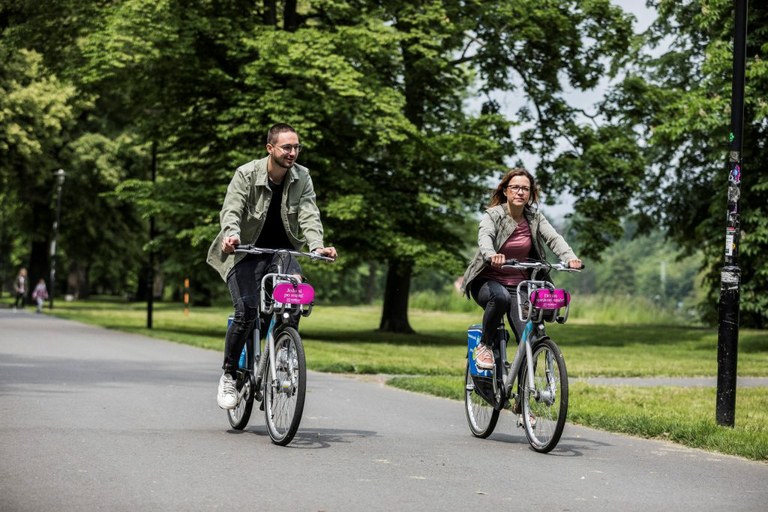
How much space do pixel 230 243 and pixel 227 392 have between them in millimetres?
1229

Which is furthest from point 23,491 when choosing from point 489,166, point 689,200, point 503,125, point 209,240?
point 689,200

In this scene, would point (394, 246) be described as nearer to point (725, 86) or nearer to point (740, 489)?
point (725, 86)

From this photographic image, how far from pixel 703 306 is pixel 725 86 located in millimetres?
18115

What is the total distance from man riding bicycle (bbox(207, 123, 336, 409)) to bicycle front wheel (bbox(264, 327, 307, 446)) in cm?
42

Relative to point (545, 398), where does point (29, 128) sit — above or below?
above

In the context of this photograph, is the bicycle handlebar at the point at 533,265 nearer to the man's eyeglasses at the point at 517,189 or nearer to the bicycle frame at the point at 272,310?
the man's eyeglasses at the point at 517,189

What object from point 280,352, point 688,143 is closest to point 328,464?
point 280,352

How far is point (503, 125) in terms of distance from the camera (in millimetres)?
30406

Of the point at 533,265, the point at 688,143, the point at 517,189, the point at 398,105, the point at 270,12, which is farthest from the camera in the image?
the point at 688,143

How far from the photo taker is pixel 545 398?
7.82 m

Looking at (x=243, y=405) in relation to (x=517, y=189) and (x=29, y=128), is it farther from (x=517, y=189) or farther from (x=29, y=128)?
(x=29, y=128)

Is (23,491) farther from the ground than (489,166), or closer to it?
closer to it

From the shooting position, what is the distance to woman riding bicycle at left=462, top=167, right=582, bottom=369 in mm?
8391

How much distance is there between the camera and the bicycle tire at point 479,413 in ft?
28.5
